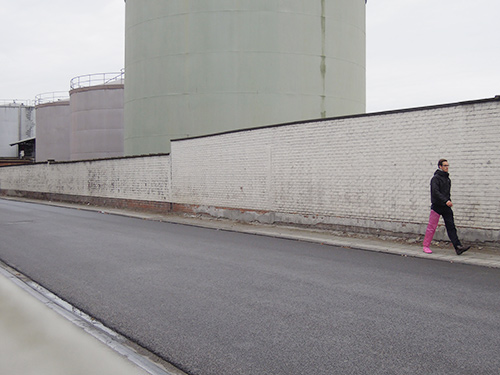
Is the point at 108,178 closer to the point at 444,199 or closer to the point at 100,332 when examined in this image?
the point at 444,199

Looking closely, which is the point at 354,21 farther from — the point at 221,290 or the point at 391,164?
the point at 221,290

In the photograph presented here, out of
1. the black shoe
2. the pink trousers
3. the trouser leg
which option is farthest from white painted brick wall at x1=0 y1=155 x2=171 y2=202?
the black shoe

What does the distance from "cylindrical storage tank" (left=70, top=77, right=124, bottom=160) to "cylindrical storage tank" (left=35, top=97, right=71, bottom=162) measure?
1020cm

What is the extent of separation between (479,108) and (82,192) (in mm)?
22635

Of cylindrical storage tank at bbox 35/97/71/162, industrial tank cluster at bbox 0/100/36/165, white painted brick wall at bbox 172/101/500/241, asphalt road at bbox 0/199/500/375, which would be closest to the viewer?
asphalt road at bbox 0/199/500/375

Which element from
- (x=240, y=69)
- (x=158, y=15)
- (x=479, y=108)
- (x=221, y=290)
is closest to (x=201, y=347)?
(x=221, y=290)

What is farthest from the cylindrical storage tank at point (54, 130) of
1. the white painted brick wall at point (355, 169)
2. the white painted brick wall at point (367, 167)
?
the white painted brick wall at point (367, 167)

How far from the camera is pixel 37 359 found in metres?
3.91

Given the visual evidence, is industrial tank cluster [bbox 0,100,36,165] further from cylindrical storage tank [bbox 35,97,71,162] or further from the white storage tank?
cylindrical storage tank [bbox 35,97,71,162]

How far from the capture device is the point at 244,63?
2195 cm

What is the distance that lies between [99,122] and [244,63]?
21.8m

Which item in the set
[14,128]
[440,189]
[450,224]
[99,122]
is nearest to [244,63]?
[440,189]

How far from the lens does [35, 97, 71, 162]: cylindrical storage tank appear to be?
5041 centimetres

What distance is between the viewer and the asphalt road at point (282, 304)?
3904 millimetres
